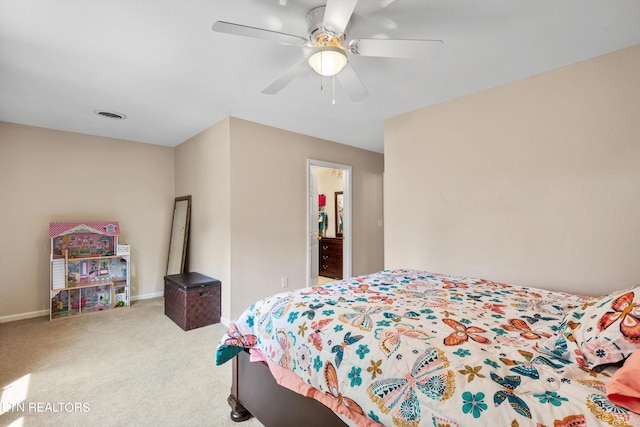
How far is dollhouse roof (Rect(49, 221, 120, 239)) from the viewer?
362cm

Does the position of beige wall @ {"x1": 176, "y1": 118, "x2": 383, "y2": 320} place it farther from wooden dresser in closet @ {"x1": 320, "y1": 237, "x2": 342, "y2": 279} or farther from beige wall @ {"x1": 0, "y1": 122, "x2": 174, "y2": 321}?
wooden dresser in closet @ {"x1": 320, "y1": 237, "x2": 342, "y2": 279}

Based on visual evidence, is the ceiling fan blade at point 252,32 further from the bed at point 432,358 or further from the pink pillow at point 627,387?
the pink pillow at point 627,387

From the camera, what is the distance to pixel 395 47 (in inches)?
61.0

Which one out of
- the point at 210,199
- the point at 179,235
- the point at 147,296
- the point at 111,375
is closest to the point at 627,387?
the point at 111,375

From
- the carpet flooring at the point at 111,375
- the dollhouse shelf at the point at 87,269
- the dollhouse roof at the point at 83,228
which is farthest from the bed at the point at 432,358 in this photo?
the dollhouse roof at the point at 83,228

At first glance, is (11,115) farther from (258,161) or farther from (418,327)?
(418,327)

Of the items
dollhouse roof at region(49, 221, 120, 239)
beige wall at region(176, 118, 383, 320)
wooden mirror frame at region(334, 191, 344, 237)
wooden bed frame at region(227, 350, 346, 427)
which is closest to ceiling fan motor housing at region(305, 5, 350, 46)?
wooden bed frame at region(227, 350, 346, 427)

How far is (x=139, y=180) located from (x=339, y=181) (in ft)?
11.1

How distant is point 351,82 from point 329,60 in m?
0.26

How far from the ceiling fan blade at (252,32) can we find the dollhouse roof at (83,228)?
357 centimetres

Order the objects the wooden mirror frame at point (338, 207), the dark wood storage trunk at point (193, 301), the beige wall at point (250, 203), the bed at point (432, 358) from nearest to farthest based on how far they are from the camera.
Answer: the bed at point (432, 358) < the dark wood storage trunk at point (193, 301) < the beige wall at point (250, 203) < the wooden mirror frame at point (338, 207)

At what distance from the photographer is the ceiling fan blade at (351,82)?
1859 millimetres

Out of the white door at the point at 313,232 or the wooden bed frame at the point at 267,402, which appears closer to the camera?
the wooden bed frame at the point at 267,402

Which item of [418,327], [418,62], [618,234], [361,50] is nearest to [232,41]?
[361,50]
